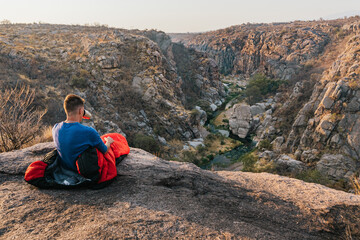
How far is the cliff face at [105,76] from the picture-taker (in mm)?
19344

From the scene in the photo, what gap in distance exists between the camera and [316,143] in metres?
18.1

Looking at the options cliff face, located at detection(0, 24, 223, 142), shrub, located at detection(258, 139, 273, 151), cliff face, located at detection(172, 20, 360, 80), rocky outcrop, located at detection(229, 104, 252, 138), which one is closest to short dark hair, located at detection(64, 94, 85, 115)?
cliff face, located at detection(0, 24, 223, 142)

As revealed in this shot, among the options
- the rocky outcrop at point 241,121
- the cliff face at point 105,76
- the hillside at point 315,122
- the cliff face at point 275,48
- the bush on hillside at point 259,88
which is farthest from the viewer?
the cliff face at point 275,48

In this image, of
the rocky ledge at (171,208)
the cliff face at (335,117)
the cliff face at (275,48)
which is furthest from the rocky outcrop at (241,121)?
the rocky ledge at (171,208)

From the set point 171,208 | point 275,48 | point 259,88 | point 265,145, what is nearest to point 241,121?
point 265,145

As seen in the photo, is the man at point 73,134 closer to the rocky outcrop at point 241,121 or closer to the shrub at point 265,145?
the shrub at point 265,145

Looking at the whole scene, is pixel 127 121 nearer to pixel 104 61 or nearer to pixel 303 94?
pixel 104 61

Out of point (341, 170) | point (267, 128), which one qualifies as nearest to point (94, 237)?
point (341, 170)

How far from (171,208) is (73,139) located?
1824 millimetres

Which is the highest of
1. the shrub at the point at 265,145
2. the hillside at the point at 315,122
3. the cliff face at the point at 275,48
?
the cliff face at the point at 275,48

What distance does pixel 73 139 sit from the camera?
3049mm

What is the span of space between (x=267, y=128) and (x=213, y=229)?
26.6m

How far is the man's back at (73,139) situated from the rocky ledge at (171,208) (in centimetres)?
63

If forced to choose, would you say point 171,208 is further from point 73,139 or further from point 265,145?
point 265,145
